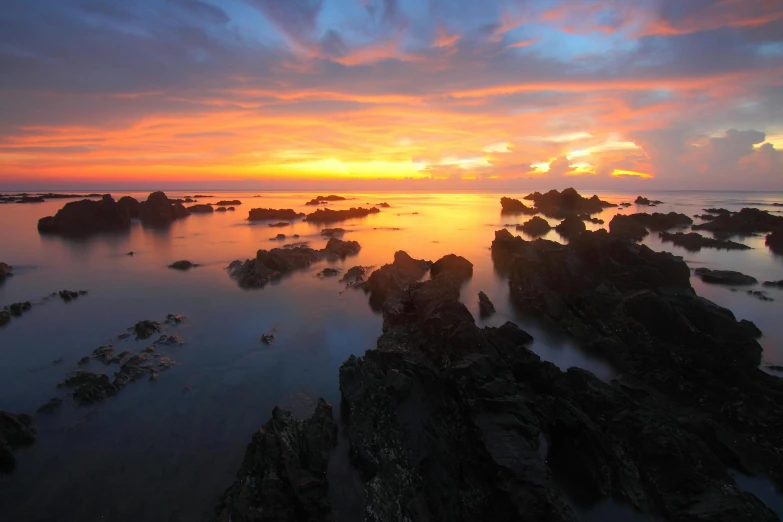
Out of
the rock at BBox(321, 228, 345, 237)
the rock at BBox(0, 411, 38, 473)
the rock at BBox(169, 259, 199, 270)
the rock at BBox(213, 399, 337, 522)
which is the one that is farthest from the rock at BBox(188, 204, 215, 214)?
the rock at BBox(213, 399, 337, 522)

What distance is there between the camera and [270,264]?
28281mm

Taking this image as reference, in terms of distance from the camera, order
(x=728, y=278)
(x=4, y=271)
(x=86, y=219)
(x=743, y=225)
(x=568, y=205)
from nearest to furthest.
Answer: (x=728, y=278)
(x=4, y=271)
(x=86, y=219)
(x=743, y=225)
(x=568, y=205)

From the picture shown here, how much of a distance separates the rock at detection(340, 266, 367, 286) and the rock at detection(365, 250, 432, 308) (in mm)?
1289

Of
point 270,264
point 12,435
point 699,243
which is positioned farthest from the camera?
point 699,243

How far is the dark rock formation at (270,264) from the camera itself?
84.3 feet

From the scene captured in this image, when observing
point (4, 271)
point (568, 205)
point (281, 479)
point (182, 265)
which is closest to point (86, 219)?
point (4, 271)

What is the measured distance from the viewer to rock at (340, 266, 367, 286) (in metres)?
26.4

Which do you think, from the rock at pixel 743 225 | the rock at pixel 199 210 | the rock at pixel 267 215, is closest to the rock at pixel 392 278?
the rock at pixel 267 215

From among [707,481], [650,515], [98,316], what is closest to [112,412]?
[98,316]

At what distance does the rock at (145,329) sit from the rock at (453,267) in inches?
711

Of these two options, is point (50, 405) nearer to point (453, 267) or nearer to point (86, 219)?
point (453, 267)

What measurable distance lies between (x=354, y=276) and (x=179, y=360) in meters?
14.4

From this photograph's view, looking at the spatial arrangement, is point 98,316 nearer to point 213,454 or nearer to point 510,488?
point 213,454

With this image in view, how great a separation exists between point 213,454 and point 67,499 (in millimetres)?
2975
